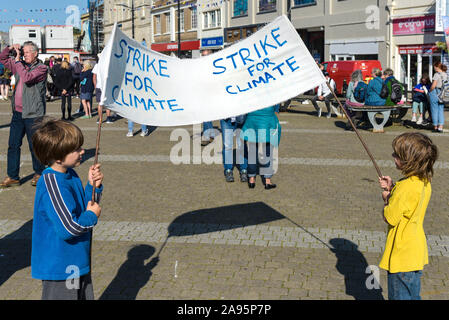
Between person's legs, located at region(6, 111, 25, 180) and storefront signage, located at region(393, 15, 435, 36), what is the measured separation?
74.3 feet

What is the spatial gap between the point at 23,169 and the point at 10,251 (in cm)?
435

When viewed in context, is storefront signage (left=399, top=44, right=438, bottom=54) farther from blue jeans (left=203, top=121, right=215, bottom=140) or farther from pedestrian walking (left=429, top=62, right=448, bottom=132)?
blue jeans (left=203, top=121, right=215, bottom=140)

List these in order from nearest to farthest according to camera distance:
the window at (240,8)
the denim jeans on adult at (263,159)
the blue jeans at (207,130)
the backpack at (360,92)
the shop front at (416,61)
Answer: the denim jeans on adult at (263,159) < the blue jeans at (207,130) < the backpack at (360,92) < the shop front at (416,61) < the window at (240,8)

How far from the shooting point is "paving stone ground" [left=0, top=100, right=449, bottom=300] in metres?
4.52

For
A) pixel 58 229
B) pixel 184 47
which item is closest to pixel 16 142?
pixel 58 229

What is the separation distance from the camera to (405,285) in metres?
3.39

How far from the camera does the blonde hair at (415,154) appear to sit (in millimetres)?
3305

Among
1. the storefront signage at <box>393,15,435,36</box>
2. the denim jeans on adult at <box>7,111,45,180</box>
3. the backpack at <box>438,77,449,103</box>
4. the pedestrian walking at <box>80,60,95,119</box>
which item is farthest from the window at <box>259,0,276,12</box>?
the denim jeans on adult at <box>7,111,45,180</box>

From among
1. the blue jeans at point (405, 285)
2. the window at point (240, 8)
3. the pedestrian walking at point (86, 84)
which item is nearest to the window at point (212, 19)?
the window at point (240, 8)

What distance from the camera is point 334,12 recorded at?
Result: 3322 centimetres

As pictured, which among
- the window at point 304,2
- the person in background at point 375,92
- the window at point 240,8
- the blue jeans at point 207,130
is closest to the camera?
the blue jeans at point 207,130

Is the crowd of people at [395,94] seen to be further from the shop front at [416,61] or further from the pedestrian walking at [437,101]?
the shop front at [416,61]

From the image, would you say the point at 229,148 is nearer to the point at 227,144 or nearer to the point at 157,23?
the point at 227,144
